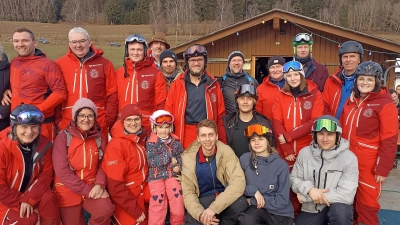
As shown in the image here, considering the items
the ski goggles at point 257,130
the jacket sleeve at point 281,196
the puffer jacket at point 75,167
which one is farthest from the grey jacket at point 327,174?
the puffer jacket at point 75,167

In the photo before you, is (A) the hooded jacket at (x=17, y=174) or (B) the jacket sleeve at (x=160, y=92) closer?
(A) the hooded jacket at (x=17, y=174)

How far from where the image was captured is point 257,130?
3918 mm

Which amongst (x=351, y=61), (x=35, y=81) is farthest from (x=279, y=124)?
(x=35, y=81)

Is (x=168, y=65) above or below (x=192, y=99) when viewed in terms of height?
above

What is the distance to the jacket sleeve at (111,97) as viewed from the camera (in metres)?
4.59

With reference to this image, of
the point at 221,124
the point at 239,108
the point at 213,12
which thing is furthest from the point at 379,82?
the point at 213,12

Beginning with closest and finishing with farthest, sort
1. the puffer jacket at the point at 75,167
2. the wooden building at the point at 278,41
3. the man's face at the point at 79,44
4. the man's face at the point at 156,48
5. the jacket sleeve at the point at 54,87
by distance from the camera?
the puffer jacket at the point at 75,167
the jacket sleeve at the point at 54,87
the man's face at the point at 79,44
the man's face at the point at 156,48
the wooden building at the point at 278,41

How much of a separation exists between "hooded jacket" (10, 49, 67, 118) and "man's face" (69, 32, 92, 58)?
31 cm

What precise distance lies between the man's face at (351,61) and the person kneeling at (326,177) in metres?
0.99

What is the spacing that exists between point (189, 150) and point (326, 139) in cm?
151

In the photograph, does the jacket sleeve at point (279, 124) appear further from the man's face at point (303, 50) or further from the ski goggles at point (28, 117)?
the ski goggles at point (28, 117)

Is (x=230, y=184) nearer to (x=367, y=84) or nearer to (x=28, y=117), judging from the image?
(x=367, y=84)

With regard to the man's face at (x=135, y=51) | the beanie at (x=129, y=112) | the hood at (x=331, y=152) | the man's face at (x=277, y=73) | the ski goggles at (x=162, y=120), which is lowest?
the hood at (x=331, y=152)

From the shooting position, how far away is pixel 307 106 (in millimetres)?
4297
